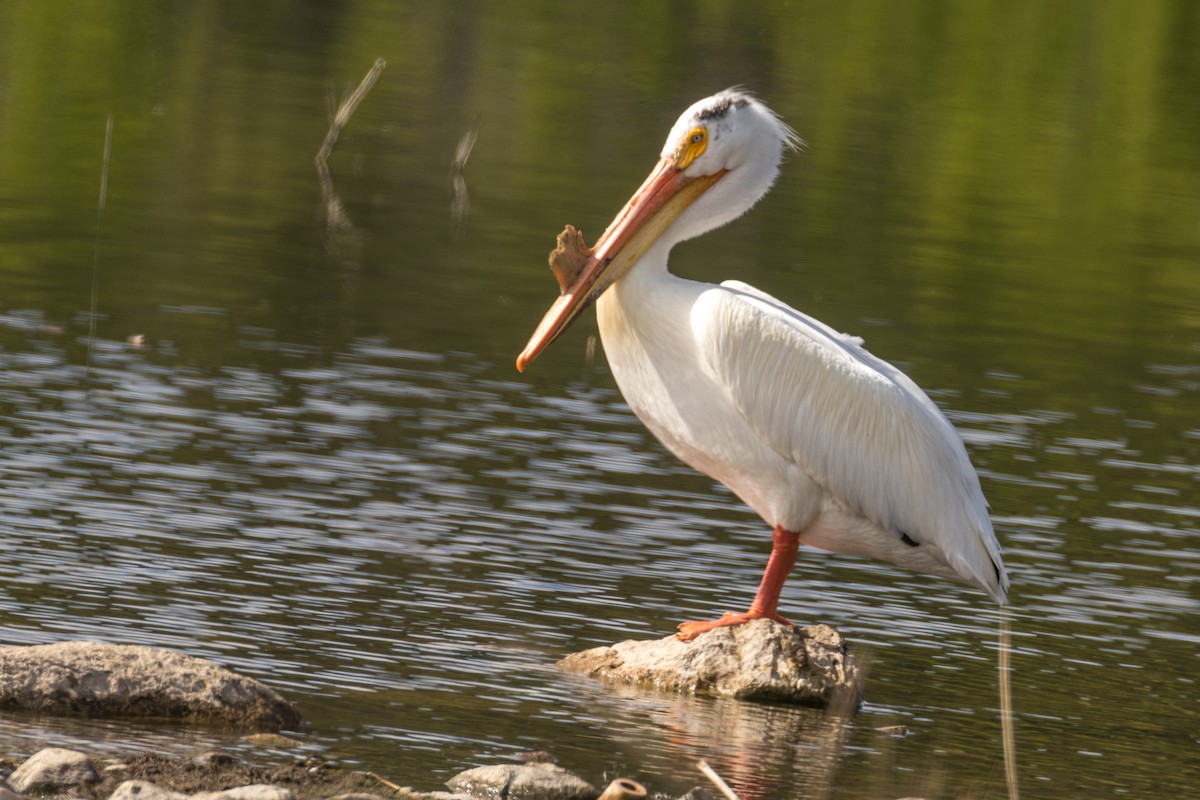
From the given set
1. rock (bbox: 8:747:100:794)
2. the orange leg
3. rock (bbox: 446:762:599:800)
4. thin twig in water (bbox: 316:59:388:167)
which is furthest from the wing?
thin twig in water (bbox: 316:59:388:167)

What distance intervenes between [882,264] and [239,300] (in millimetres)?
6215

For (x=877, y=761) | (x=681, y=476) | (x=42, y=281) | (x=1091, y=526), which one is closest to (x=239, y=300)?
(x=42, y=281)

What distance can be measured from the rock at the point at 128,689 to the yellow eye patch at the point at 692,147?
2521mm

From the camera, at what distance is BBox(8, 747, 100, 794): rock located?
5.41 m

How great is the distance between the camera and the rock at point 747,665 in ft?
23.9

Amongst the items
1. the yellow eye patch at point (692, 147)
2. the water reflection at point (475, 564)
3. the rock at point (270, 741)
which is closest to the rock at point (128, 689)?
the rock at point (270, 741)

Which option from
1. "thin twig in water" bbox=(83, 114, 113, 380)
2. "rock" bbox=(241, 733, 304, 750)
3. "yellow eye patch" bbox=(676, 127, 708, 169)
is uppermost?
"yellow eye patch" bbox=(676, 127, 708, 169)

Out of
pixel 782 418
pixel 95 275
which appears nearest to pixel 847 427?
pixel 782 418

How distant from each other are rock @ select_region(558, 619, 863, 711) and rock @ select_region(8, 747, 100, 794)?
2.18m

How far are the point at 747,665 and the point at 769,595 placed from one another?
9.8 inches

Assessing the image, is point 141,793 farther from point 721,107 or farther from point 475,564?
point 721,107

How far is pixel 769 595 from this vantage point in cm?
739

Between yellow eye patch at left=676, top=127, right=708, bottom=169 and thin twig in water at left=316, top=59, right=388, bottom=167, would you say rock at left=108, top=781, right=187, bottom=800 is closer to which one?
yellow eye patch at left=676, top=127, right=708, bottom=169

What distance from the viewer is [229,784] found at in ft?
18.4
